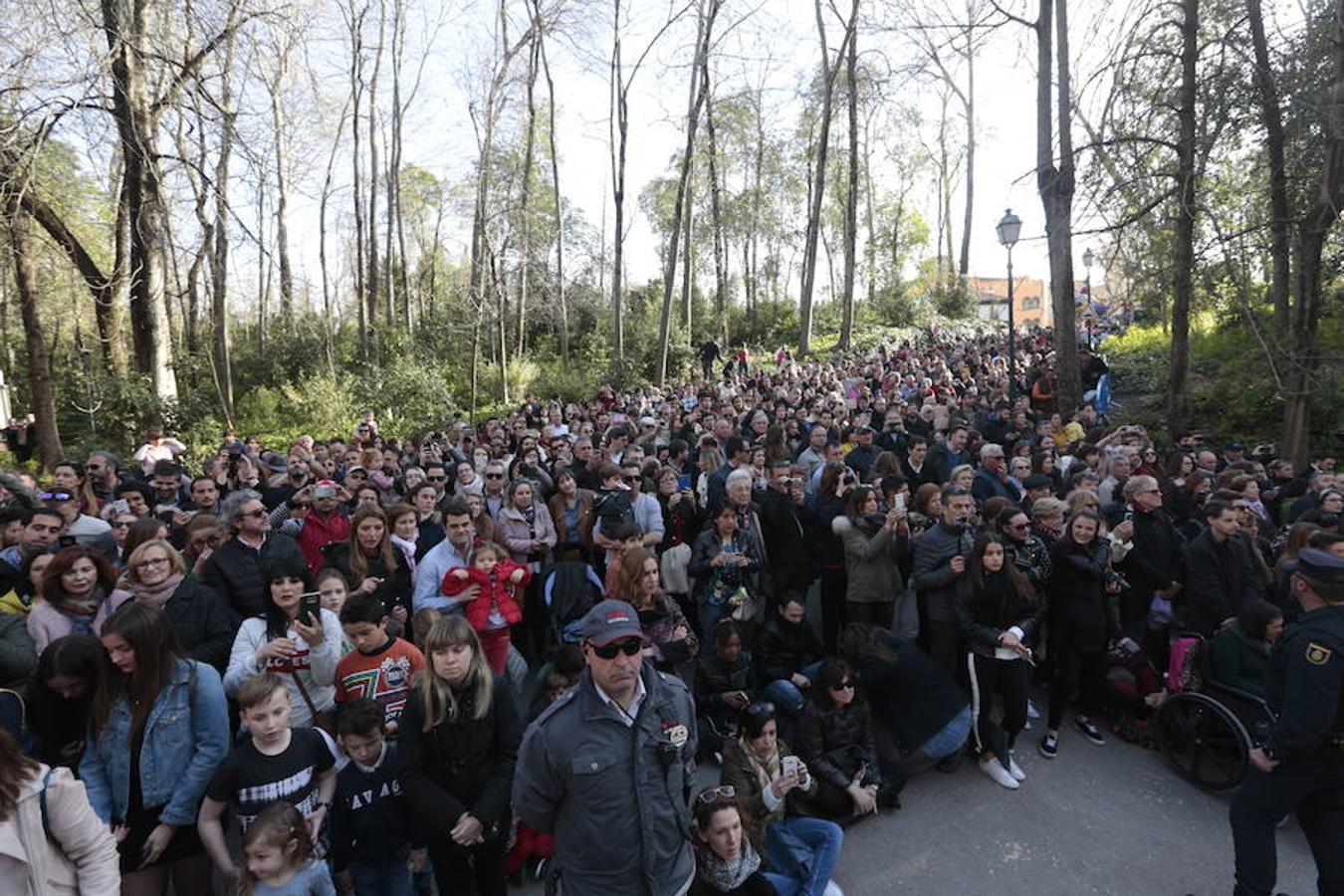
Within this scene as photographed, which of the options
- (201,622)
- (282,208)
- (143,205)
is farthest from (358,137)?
(201,622)

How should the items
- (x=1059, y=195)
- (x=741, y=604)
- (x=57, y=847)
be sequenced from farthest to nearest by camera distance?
1. (x=1059, y=195)
2. (x=741, y=604)
3. (x=57, y=847)

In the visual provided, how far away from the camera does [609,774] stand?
2258mm

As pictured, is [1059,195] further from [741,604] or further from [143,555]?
[143,555]

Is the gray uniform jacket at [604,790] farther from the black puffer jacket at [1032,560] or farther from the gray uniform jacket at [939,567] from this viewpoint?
the black puffer jacket at [1032,560]

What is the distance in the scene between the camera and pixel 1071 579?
475 cm

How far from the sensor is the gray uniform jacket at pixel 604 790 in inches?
89.0

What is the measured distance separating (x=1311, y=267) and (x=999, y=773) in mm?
9449

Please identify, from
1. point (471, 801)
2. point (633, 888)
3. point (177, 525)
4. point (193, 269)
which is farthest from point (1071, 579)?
point (193, 269)

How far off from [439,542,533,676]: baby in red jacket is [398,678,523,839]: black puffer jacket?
53.1 inches

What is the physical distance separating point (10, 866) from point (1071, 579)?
5518mm

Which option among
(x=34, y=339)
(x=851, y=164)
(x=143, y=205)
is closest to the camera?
(x=143, y=205)

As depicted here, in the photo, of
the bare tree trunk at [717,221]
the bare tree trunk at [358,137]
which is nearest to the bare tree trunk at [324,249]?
the bare tree trunk at [358,137]

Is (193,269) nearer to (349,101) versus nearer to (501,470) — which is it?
(349,101)

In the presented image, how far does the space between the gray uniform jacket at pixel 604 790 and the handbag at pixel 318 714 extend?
151 centimetres
